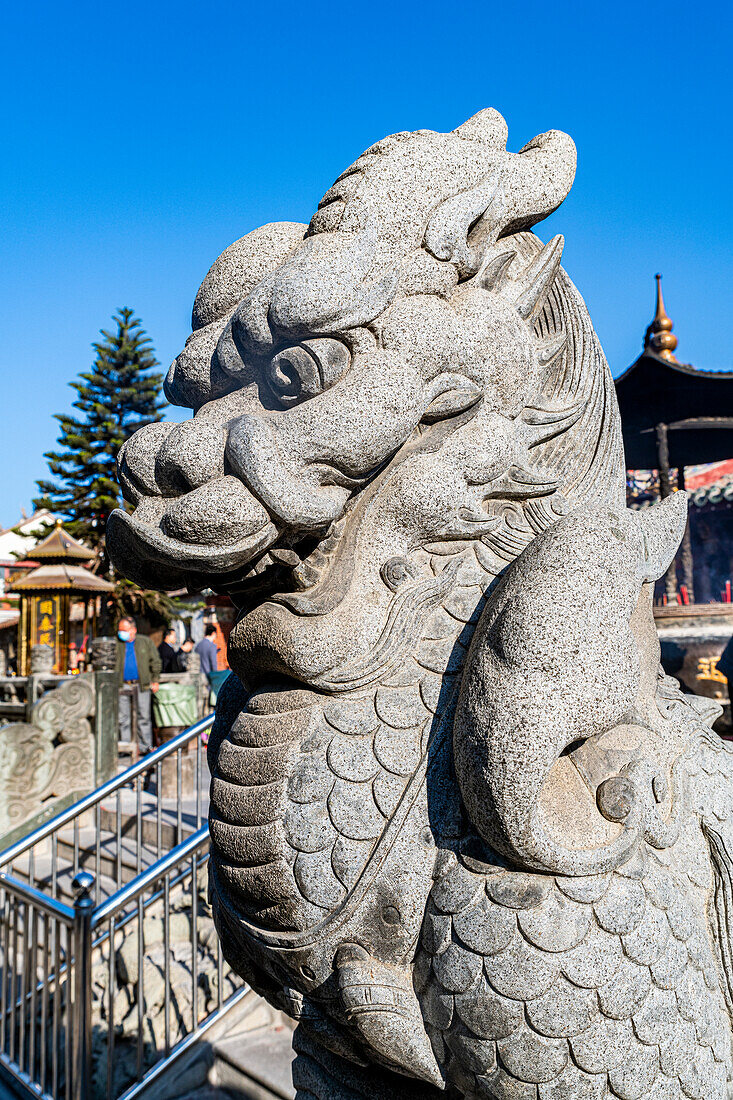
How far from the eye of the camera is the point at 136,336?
20375mm

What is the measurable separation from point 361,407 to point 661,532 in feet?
2.51

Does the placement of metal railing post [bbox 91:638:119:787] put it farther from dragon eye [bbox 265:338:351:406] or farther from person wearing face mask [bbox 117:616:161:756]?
dragon eye [bbox 265:338:351:406]

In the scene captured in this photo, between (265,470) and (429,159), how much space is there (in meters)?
0.74

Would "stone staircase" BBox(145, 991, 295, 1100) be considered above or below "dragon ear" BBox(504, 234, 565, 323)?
below

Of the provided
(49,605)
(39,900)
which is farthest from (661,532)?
(49,605)

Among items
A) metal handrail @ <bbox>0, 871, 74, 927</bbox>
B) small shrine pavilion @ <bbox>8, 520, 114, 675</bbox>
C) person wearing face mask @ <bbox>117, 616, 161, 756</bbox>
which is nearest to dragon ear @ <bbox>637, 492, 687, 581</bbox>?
metal handrail @ <bbox>0, 871, 74, 927</bbox>

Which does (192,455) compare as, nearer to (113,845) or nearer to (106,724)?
(113,845)

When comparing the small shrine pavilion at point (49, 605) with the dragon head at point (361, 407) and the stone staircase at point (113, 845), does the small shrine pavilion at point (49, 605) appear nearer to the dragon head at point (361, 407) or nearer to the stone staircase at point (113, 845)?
the stone staircase at point (113, 845)

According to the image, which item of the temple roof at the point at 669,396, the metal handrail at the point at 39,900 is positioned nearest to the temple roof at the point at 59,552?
the temple roof at the point at 669,396

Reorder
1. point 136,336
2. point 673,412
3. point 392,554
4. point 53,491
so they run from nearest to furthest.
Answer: point 392,554 → point 673,412 → point 53,491 → point 136,336

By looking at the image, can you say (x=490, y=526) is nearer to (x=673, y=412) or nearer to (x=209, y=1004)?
(x=209, y=1004)

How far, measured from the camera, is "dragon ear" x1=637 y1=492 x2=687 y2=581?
1.79 meters

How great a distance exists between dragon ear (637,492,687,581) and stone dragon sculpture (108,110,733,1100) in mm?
21

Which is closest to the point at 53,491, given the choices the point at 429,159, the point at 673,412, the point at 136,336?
the point at 136,336
